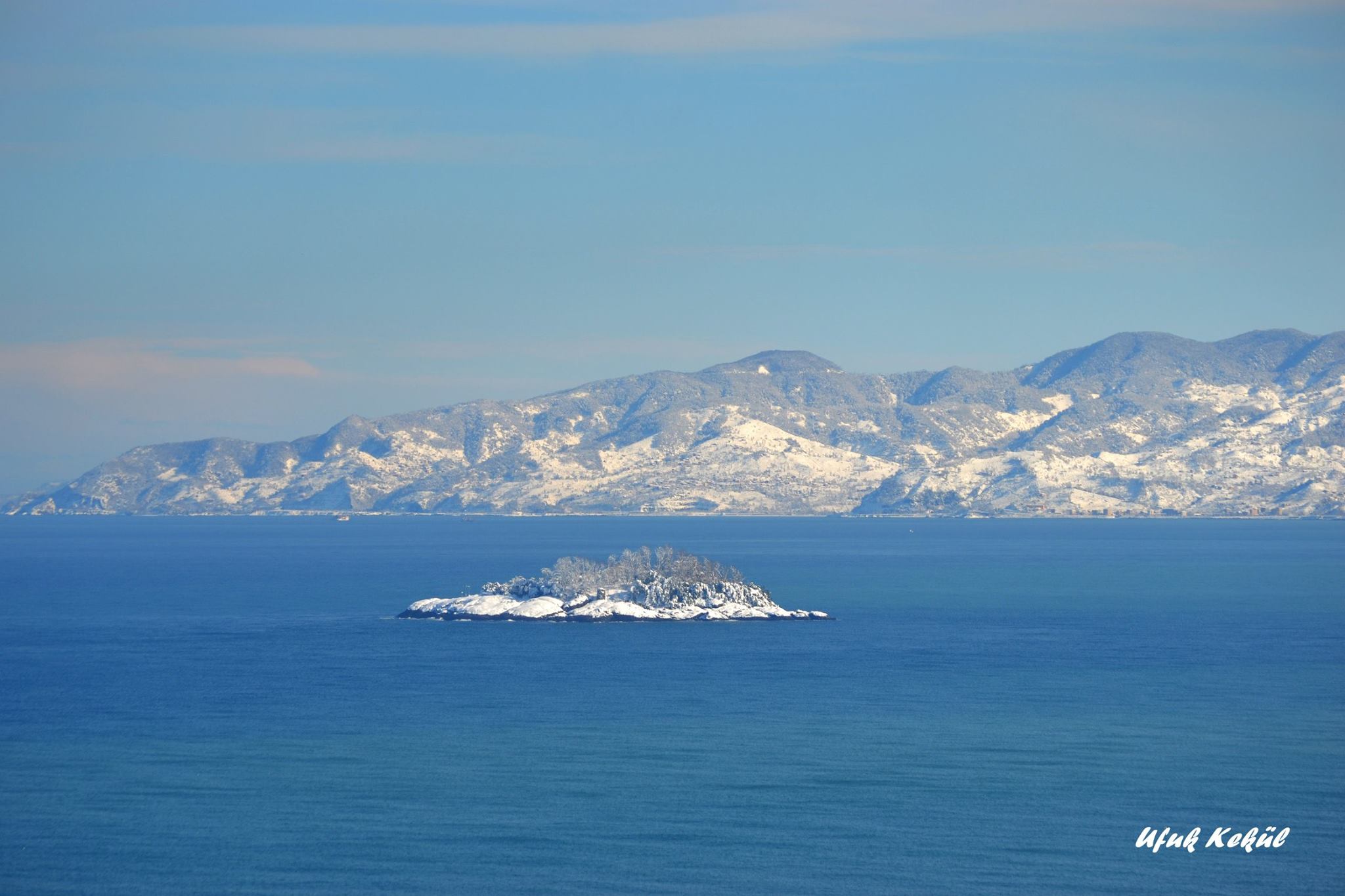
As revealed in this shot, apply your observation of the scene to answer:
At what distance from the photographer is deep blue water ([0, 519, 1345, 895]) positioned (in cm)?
→ 4897

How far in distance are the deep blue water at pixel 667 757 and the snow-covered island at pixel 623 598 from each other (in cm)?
563

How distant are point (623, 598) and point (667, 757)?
2500 inches

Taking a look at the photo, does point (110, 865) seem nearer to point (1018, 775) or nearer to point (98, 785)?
point (98, 785)

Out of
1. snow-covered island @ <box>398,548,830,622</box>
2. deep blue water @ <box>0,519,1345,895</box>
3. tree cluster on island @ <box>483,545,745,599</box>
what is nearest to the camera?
deep blue water @ <box>0,519,1345,895</box>

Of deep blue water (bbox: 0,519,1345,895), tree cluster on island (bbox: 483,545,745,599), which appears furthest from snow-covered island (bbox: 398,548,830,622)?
deep blue water (bbox: 0,519,1345,895)

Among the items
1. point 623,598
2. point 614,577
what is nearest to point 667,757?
point 623,598

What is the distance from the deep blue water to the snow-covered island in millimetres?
5630

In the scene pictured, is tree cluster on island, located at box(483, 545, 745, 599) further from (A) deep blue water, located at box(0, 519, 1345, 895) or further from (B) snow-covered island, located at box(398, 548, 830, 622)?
(A) deep blue water, located at box(0, 519, 1345, 895)

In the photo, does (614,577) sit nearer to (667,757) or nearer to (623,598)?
(623,598)

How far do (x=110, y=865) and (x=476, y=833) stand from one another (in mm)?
11887

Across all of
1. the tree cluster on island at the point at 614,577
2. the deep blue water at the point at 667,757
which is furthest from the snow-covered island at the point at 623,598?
Result: the deep blue water at the point at 667,757

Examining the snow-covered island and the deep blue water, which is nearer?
the deep blue water

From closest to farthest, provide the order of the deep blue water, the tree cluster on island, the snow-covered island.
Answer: the deep blue water → the snow-covered island → the tree cluster on island

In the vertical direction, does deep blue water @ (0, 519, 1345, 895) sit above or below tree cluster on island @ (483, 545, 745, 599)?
below
